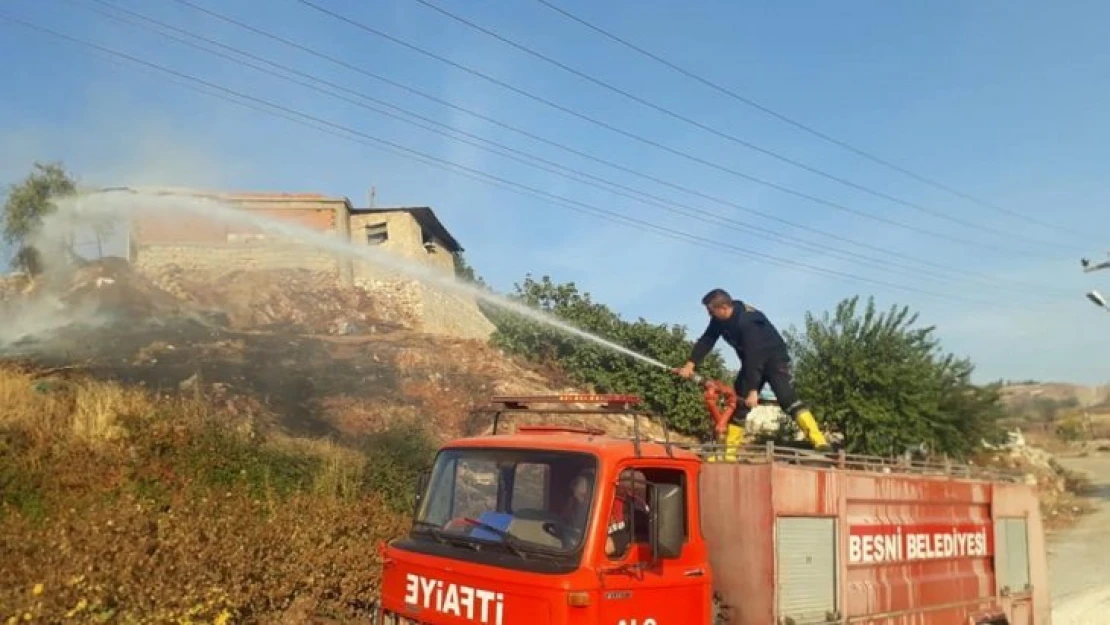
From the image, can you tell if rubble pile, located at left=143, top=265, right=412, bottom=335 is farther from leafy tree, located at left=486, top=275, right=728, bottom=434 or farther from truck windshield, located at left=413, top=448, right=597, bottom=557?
truck windshield, located at left=413, top=448, right=597, bottom=557

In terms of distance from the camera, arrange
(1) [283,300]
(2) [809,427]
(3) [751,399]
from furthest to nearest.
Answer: (1) [283,300] < (2) [809,427] < (3) [751,399]

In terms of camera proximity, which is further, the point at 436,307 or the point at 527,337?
the point at 436,307

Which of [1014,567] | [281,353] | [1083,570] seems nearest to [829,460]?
[1014,567]

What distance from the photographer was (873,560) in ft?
21.5

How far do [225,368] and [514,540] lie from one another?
17.8m

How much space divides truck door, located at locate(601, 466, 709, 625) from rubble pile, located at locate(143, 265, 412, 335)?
24.6 metres

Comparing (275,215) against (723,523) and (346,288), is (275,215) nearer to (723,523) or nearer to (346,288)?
(346,288)

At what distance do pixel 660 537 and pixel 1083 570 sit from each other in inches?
785

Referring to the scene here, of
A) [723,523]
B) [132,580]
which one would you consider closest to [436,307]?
[132,580]

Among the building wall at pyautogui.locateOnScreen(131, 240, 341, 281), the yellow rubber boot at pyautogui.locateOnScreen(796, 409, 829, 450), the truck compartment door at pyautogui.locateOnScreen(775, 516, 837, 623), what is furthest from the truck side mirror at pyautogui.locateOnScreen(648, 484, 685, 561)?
the building wall at pyautogui.locateOnScreen(131, 240, 341, 281)

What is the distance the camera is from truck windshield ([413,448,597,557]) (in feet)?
16.1

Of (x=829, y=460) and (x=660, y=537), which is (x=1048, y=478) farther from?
(x=660, y=537)

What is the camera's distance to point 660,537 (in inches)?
194

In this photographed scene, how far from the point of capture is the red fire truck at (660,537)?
4.80 metres
